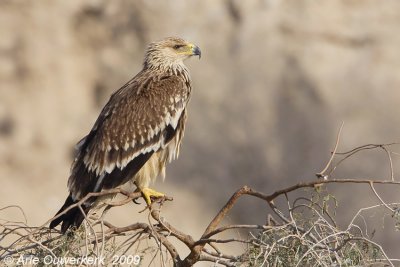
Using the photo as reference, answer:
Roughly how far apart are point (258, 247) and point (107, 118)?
2223 millimetres

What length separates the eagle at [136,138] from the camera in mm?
6012

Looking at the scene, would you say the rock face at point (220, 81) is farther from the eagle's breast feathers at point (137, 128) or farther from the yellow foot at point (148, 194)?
the yellow foot at point (148, 194)

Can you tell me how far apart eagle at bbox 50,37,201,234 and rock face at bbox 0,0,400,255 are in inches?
255

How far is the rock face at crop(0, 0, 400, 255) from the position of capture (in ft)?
42.9

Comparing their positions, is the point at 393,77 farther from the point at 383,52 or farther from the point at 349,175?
the point at 349,175

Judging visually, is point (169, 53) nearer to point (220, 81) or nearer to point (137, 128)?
point (137, 128)

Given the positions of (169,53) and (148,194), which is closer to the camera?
(148,194)

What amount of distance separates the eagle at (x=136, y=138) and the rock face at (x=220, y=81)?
6477 millimetres

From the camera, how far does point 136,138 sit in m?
6.27

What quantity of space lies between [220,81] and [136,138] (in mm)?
7276

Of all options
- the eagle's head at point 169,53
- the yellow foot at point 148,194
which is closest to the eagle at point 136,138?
the yellow foot at point 148,194

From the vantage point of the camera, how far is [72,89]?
13703 millimetres

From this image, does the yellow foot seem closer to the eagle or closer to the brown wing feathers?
the eagle

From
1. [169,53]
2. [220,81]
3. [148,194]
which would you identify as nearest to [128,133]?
[148,194]
